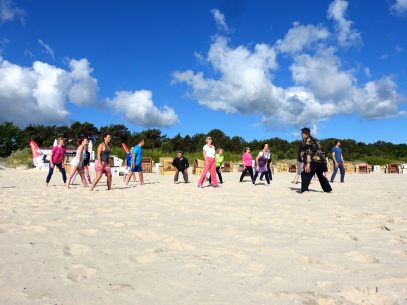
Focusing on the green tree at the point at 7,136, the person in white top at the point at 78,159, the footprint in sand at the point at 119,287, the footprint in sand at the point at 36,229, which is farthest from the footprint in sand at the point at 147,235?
the green tree at the point at 7,136

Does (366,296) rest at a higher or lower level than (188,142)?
lower

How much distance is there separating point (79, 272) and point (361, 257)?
7.66 ft

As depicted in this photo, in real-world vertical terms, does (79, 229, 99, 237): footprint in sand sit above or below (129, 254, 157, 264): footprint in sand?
above

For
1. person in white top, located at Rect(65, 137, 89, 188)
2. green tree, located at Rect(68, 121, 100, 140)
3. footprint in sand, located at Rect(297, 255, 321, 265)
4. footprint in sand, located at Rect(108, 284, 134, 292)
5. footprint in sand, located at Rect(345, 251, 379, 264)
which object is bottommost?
footprint in sand, located at Rect(108, 284, 134, 292)

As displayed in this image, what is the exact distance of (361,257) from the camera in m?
3.12

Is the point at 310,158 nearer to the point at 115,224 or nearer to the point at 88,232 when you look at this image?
the point at 115,224

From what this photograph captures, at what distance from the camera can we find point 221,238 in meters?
3.87

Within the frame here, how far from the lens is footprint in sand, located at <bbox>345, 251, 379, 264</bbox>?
9.93ft

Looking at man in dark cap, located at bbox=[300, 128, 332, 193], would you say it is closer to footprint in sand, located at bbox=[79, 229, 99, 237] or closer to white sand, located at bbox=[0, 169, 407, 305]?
white sand, located at bbox=[0, 169, 407, 305]

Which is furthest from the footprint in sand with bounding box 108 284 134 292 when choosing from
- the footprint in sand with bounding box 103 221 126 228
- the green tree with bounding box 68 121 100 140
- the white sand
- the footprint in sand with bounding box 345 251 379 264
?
the green tree with bounding box 68 121 100 140

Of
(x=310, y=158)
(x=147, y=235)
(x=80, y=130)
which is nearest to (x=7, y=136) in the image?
(x=80, y=130)

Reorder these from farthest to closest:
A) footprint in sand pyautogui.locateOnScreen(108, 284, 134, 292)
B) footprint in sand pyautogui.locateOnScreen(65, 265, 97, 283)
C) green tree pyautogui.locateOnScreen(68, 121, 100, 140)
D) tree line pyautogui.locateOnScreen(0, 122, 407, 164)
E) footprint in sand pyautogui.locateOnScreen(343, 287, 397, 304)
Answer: green tree pyautogui.locateOnScreen(68, 121, 100, 140) < tree line pyautogui.locateOnScreen(0, 122, 407, 164) < footprint in sand pyautogui.locateOnScreen(65, 265, 97, 283) < footprint in sand pyautogui.locateOnScreen(108, 284, 134, 292) < footprint in sand pyautogui.locateOnScreen(343, 287, 397, 304)

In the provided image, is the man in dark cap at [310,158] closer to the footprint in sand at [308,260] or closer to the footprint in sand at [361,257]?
the footprint in sand at [361,257]

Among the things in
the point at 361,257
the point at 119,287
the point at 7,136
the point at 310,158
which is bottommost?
the point at 119,287
